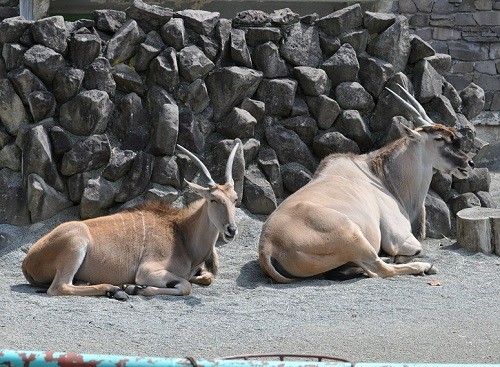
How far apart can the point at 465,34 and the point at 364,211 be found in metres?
5.32

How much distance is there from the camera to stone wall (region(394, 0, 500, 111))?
1225 centimetres

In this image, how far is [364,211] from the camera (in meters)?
7.84

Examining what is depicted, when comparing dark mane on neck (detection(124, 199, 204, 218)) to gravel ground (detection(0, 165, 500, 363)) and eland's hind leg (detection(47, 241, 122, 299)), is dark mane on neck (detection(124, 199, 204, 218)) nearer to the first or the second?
gravel ground (detection(0, 165, 500, 363))

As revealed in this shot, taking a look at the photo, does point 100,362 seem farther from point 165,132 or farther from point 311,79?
point 311,79

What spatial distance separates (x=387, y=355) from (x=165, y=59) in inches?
163

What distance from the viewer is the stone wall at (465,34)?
40.2 ft

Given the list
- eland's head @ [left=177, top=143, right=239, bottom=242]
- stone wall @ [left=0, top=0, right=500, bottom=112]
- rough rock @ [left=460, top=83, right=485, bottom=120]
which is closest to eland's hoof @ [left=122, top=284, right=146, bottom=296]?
eland's head @ [left=177, top=143, right=239, bottom=242]

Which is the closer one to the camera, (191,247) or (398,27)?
(191,247)

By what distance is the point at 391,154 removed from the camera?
856 centimetres

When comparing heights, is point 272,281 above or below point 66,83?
below

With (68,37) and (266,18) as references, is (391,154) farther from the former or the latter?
(68,37)

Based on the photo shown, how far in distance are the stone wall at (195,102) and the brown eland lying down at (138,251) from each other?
0.98 metres

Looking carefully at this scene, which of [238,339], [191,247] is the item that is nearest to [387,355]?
[238,339]

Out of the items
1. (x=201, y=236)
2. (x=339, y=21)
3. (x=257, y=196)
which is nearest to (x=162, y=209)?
(x=201, y=236)
